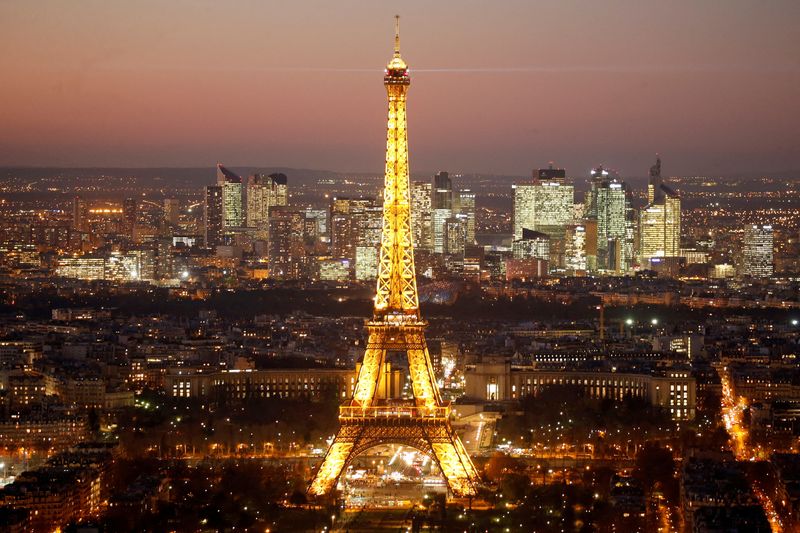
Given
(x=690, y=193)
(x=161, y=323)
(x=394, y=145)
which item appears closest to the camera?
(x=394, y=145)

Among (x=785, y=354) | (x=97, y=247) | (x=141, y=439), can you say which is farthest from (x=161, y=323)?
(x=97, y=247)

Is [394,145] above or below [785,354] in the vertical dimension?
above

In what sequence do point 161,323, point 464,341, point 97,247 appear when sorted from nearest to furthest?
point 464,341 → point 161,323 → point 97,247

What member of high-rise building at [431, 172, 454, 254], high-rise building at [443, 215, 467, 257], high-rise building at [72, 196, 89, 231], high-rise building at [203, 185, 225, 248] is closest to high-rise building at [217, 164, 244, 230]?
high-rise building at [203, 185, 225, 248]

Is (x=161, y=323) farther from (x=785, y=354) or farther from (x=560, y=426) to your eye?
(x=560, y=426)

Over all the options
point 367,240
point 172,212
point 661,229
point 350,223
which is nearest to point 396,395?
point 367,240

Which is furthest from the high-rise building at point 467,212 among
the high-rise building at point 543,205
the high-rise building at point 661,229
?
the high-rise building at point 661,229

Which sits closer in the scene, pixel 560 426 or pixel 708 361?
pixel 560 426

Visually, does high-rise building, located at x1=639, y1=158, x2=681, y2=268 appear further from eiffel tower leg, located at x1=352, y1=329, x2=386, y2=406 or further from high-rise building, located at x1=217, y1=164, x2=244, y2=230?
eiffel tower leg, located at x1=352, y1=329, x2=386, y2=406
